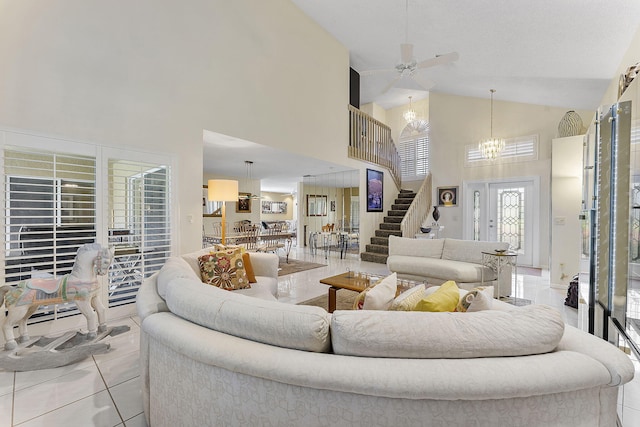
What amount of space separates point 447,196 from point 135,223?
6.72 meters

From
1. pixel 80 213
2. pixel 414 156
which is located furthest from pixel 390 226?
pixel 80 213

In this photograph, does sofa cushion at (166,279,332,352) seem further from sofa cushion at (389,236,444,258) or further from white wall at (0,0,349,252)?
sofa cushion at (389,236,444,258)

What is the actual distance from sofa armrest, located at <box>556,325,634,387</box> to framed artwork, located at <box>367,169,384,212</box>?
6220 millimetres

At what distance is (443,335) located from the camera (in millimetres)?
1075

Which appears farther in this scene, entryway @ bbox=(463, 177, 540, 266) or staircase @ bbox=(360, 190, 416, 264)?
staircase @ bbox=(360, 190, 416, 264)

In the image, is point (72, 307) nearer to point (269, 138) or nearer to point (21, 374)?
point (21, 374)

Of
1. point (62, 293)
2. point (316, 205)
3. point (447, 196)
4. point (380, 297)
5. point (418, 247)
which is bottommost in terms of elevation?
point (62, 293)

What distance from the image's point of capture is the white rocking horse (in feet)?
7.42

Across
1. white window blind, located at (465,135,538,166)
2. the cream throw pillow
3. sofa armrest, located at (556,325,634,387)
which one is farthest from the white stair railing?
sofa armrest, located at (556,325,634,387)

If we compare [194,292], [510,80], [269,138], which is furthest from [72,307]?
[510,80]

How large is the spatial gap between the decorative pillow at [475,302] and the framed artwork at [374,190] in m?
5.95

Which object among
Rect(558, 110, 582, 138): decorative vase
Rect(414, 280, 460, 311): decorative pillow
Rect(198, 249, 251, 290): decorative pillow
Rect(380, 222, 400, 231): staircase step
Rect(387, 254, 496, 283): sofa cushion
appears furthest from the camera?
Rect(380, 222, 400, 231): staircase step

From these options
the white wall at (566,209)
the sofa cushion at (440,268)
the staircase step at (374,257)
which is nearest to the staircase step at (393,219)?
the staircase step at (374,257)

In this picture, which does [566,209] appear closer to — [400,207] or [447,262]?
[447,262]
